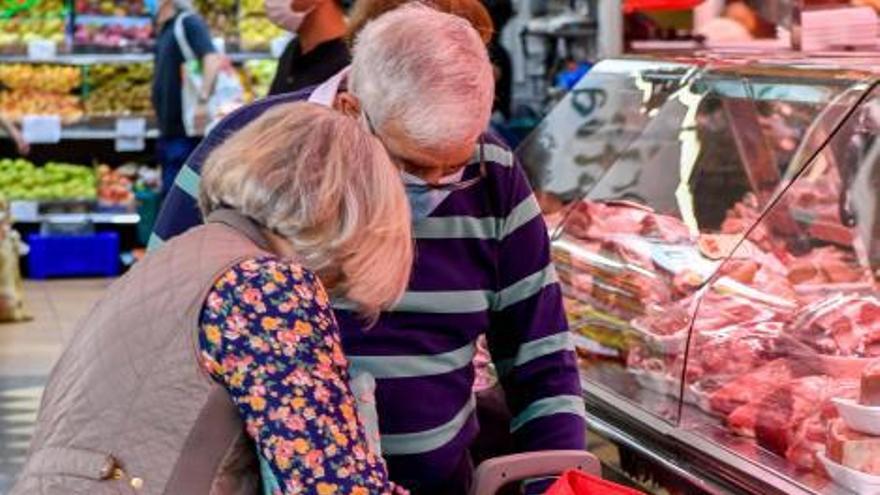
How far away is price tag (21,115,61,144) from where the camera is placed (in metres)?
12.4

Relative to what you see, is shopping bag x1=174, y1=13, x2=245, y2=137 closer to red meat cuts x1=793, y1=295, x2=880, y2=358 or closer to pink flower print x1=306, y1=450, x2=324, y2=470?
red meat cuts x1=793, y1=295, x2=880, y2=358

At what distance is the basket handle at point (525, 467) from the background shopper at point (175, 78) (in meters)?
6.97

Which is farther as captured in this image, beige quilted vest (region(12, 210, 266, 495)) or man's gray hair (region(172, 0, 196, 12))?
man's gray hair (region(172, 0, 196, 12))

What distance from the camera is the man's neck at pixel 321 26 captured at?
5.51 metres

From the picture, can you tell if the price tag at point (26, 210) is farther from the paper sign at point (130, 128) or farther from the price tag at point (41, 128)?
the paper sign at point (130, 128)

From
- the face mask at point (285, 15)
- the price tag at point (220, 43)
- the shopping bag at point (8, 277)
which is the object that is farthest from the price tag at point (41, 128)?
the face mask at point (285, 15)

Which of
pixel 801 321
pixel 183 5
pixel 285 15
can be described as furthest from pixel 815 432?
pixel 183 5

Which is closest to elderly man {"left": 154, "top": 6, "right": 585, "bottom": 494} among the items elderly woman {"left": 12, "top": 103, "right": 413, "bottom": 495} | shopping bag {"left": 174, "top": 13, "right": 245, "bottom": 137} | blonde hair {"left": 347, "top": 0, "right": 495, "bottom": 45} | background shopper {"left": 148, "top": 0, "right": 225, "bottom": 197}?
blonde hair {"left": 347, "top": 0, "right": 495, "bottom": 45}

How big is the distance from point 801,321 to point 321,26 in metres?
2.07

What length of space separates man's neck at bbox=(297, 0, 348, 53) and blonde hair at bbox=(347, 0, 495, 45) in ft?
6.64

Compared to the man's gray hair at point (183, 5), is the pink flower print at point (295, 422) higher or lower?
higher

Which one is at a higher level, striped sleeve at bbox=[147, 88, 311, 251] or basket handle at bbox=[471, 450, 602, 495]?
striped sleeve at bbox=[147, 88, 311, 251]

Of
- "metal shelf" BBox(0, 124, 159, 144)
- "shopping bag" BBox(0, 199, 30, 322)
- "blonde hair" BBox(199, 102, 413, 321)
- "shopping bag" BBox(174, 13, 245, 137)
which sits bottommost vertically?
"shopping bag" BBox(0, 199, 30, 322)

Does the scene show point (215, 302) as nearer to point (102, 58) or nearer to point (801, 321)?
point (801, 321)
